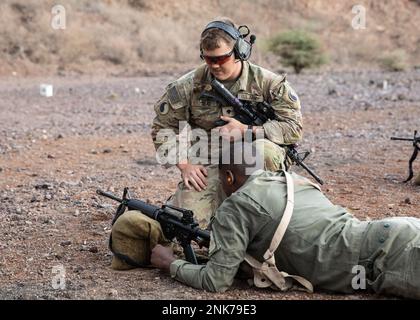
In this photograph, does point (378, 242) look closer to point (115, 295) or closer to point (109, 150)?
point (115, 295)

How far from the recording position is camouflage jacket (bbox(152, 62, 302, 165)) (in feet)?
15.4

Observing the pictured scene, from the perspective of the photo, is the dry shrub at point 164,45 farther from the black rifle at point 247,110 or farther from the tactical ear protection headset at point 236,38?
the tactical ear protection headset at point 236,38

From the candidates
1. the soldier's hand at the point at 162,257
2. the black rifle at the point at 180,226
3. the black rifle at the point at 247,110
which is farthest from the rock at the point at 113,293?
the black rifle at the point at 247,110

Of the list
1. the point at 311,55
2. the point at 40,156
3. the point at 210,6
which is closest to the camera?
the point at 40,156

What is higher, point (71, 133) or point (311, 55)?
point (311, 55)

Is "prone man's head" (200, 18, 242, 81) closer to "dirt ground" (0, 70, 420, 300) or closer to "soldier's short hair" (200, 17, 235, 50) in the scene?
"soldier's short hair" (200, 17, 235, 50)

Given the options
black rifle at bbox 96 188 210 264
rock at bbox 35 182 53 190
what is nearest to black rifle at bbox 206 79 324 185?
black rifle at bbox 96 188 210 264

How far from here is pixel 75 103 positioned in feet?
39.7

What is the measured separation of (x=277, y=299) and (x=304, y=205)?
0.45 m

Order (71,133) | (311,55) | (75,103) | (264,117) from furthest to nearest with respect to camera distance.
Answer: (311,55) < (75,103) < (71,133) < (264,117)

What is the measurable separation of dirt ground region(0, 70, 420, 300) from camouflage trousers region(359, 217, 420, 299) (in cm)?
15

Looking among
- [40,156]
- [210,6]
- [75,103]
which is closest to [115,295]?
[40,156]

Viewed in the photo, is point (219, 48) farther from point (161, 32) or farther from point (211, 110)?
point (161, 32)

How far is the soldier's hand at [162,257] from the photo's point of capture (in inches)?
155
